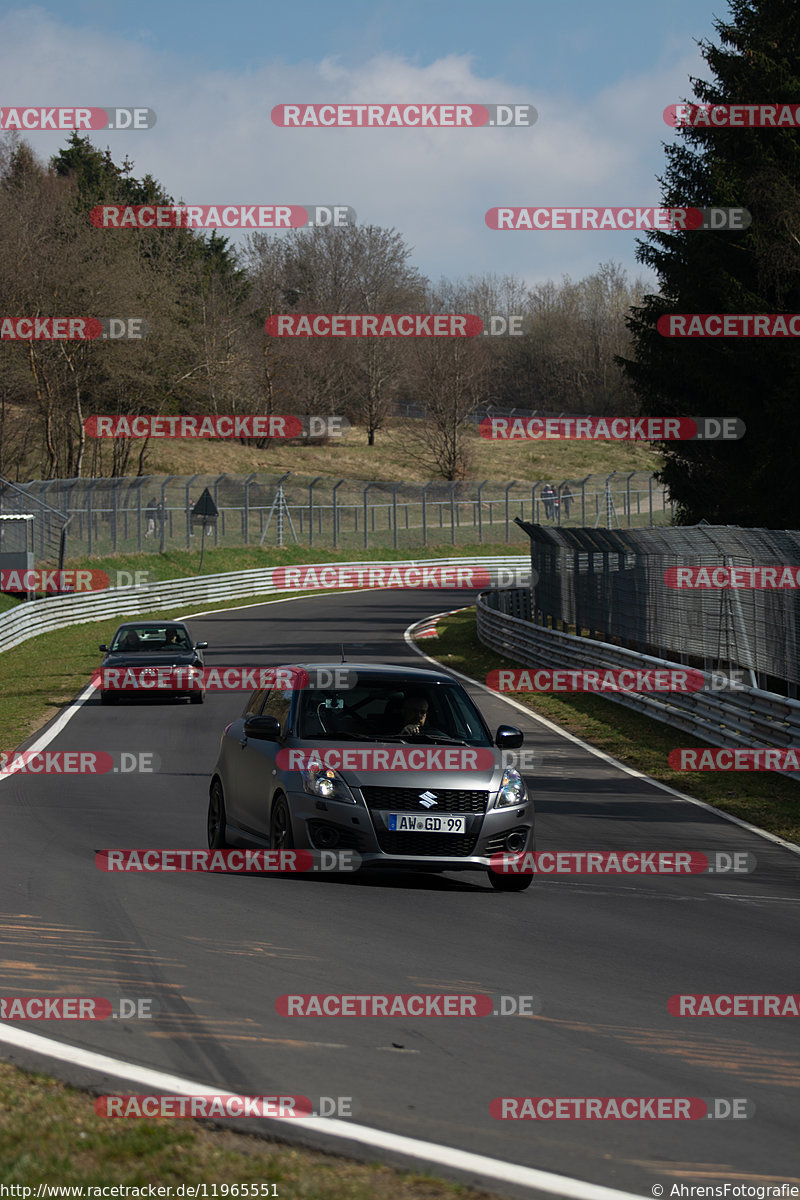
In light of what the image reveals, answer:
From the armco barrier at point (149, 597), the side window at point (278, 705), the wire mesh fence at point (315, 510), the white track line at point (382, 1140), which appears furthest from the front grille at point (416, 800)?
the wire mesh fence at point (315, 510)

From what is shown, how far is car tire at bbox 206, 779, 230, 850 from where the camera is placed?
11195 mm

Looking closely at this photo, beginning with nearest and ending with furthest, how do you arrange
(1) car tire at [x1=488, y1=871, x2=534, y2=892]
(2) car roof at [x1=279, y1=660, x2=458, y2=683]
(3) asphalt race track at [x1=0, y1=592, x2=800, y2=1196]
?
(3) asphalt race track at [x1=0, y1=592, x2=800, y2=1196] < (1) car tire at [x1=488, y1=871, x2=534, y2=892] < (2) car roof at [x1=279, y1=660, x2=458, y2=683]

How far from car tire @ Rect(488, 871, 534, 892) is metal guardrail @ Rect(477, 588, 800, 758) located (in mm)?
6452

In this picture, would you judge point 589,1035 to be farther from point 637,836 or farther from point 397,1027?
point 637,836

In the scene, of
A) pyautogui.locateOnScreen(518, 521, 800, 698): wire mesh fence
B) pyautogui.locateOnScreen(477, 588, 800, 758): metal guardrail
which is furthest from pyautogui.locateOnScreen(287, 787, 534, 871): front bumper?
pyautogui.locateOnScreen(518, 521, 800, 698): wire mesh fence

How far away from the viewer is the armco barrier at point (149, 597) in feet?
131

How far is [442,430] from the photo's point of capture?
90.8m

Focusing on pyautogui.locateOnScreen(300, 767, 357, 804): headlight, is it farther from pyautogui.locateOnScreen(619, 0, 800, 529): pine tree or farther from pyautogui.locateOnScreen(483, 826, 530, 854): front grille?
pyautogui.locateOnScreen(619, 0, 800, 529): pine tree

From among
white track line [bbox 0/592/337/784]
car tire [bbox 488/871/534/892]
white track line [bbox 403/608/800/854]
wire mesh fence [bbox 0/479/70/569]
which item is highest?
wire mesh fence [bbox 0/479/70/569]

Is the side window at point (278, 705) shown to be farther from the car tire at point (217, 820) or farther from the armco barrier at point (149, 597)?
the armco barrier at point (149, 597)


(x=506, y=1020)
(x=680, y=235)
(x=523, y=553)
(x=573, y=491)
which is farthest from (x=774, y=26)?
(x=573, y=491)

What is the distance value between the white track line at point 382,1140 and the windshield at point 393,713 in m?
4.97

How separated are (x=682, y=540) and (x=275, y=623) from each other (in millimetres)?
22789

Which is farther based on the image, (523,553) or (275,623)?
(523,553)
